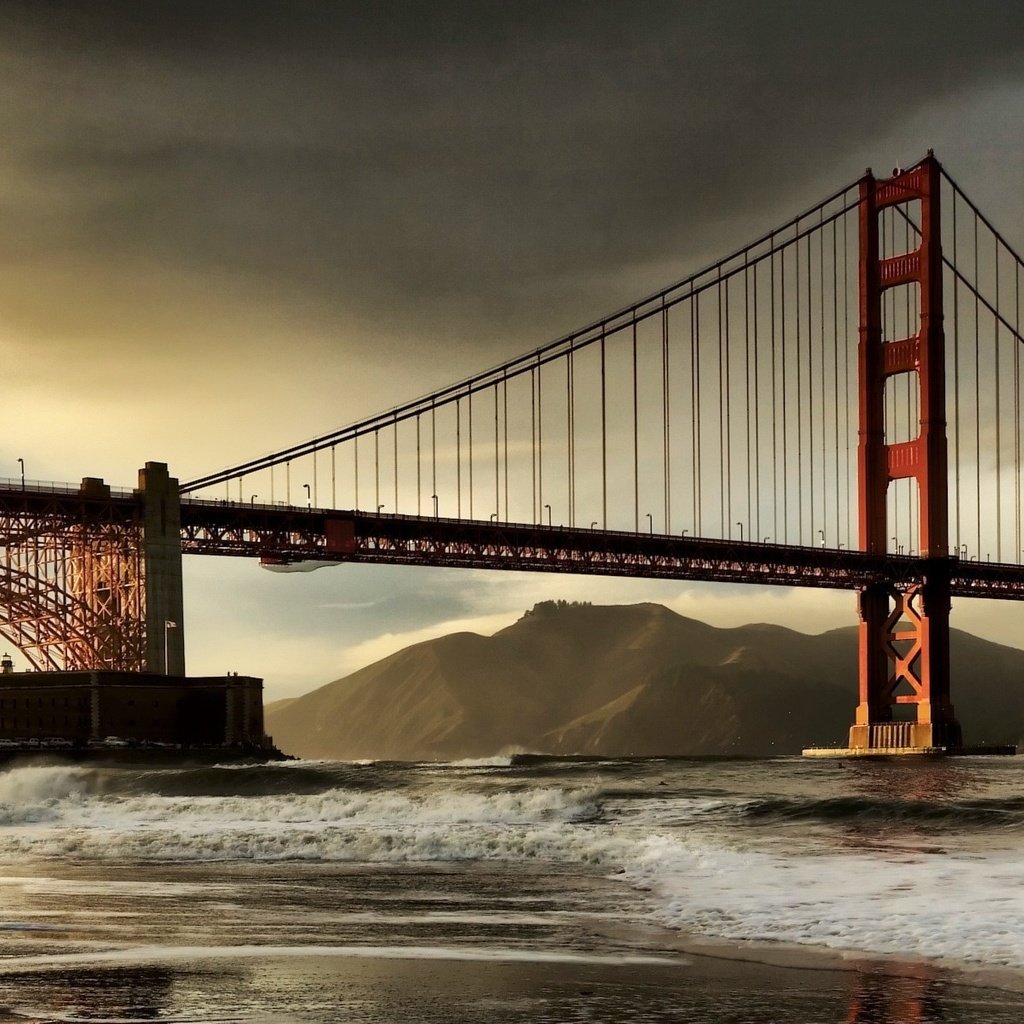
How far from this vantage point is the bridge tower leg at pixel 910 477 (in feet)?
328

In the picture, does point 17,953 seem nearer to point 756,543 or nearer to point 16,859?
point 16,859

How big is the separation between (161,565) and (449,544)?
54.6 feet

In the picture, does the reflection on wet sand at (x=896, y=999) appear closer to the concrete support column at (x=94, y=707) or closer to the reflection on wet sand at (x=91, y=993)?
the reflection on wet sand at (x=91, y=993)

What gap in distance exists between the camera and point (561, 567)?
318 feet

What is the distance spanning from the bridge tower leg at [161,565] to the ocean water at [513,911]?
58.8m

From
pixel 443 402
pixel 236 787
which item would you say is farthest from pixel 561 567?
pixel 236 787

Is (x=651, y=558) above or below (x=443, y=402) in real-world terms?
below

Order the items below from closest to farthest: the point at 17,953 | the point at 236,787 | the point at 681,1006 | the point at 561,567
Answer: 1. the point at 681,1006
2. the point at 17,953
3. the point at 236,787
4. the point at 561,567

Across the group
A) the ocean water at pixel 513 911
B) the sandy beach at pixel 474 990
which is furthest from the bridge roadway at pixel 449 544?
the sandy beach at pixel 474 990

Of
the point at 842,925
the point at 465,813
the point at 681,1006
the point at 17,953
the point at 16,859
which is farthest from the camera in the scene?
the point at 465,813

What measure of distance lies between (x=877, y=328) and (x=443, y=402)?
2736 cm

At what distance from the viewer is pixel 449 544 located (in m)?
98.4

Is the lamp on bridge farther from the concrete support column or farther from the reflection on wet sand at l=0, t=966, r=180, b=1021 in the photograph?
the reflection on wet sand at l=0, t=966, r=180, b=1021

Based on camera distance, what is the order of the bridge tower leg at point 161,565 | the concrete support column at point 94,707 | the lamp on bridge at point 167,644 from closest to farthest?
the concrete support column at point 94,707 < the bridge tower leg at point 161,565 < the lamp on bridge at point 167,644
